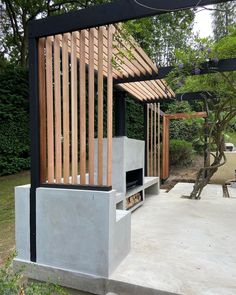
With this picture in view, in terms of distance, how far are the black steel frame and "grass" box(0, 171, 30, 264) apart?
960 mm

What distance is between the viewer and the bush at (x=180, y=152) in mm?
10431

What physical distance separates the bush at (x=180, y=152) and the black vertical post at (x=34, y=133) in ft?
27.1

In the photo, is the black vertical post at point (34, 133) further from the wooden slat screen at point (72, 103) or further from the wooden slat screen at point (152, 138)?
the wooden slat screen at point (152, 138)

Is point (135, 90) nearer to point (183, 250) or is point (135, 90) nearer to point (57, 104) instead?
point (57, 104)

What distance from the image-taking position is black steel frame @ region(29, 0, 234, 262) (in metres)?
2.37

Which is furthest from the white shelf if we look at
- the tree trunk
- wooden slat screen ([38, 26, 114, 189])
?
wooden slat screen ([38, 26, 114, 189])

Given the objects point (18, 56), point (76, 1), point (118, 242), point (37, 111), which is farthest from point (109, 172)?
point (18, 56)

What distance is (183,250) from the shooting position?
126 inches

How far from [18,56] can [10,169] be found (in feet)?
21.2

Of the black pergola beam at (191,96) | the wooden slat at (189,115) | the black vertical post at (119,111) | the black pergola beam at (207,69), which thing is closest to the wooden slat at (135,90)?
the black vertical post at (119,111)

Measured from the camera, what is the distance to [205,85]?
5363 mm

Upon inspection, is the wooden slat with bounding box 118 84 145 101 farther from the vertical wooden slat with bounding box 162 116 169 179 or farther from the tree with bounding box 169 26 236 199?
the vertical wooden slat with bounding box 162 116 169 179

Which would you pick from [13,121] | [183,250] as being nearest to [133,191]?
[183,250]

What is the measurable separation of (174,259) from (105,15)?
8.88 ft
